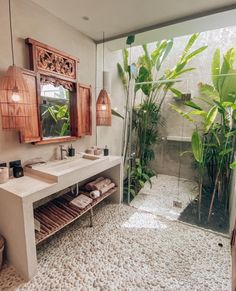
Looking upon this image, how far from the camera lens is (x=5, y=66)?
167 centimetres

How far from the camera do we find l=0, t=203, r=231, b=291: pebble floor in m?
1.50

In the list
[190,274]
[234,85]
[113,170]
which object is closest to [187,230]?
[190,274]

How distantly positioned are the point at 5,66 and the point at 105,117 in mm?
1308

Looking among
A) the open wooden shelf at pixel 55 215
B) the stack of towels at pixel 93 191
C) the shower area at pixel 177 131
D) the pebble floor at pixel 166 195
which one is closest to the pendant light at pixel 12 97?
the open wooden shelf at pixel 55 215

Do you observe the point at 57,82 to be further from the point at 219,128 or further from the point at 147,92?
the point at 219,128

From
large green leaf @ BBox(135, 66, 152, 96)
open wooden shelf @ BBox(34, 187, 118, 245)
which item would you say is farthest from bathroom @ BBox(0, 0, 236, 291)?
large green leaf @ BBox(135, 66, 152, 96)

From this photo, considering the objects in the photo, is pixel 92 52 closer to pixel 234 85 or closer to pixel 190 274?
pixel 234 85

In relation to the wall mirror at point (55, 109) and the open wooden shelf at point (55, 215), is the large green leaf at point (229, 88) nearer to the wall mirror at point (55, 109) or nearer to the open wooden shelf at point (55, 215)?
the wall mirror at point (55, 109)

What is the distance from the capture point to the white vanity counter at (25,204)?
1417 millimetres

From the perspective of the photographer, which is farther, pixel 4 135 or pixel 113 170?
pixel 113 170

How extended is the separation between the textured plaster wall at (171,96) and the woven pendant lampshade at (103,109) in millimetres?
389

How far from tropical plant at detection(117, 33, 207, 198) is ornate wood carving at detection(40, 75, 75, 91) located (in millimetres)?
1084

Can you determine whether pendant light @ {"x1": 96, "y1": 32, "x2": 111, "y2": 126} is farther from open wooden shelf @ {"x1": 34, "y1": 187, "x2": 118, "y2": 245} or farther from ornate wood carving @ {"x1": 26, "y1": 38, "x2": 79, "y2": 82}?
open wooden shelf @ {"x1": 34, "y1": 187, "x2": 118, "y2": 245}

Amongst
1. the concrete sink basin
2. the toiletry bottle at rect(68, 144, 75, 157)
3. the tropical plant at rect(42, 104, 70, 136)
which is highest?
the tropical plant at rect(42, 104, 70, 136)
